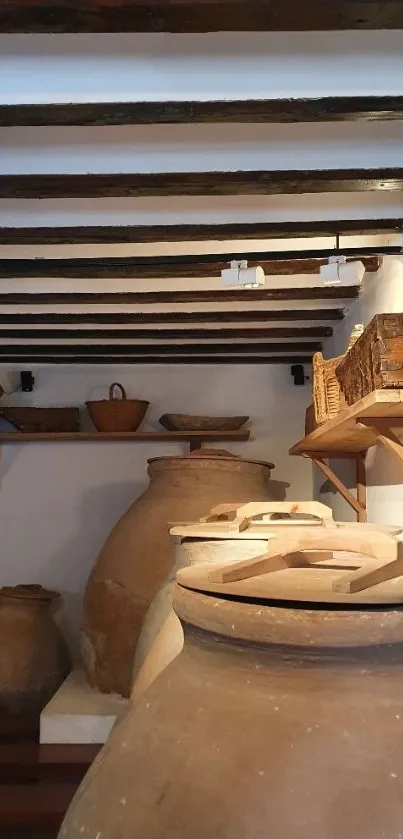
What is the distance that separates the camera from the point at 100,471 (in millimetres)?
4152

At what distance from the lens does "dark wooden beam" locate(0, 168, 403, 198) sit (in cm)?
195

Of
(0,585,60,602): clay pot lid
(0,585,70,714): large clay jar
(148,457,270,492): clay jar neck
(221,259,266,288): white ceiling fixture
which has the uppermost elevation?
(221,259,266,288): white ceiling fixture

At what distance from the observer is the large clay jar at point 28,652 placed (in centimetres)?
343

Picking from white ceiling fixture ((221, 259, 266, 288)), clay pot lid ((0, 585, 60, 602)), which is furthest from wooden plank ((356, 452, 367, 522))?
clay pot lid ((0, 585, 60, 602))

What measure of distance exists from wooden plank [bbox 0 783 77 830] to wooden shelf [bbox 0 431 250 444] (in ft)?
5.91

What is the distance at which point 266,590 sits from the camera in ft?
3.24

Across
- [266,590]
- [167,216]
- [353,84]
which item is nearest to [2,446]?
[167,216]

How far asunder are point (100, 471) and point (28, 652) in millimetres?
1075

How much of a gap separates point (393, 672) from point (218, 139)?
140 centimetres

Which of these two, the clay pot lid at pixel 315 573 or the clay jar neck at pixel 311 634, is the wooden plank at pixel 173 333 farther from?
the clay jar neck at pixel 311 634

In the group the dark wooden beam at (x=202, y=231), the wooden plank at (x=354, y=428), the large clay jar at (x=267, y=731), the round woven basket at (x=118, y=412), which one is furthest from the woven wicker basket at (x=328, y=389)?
the round woven basket at (x=118, y=412)

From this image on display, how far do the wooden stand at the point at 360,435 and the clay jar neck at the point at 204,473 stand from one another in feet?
0.84

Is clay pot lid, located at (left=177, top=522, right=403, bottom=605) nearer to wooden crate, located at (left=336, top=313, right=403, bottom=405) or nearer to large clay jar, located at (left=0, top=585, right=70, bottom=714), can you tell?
wooden crate, located at (left=336, top=313, right=403, bottom=405)

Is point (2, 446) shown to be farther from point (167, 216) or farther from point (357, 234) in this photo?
point (357, 234)
